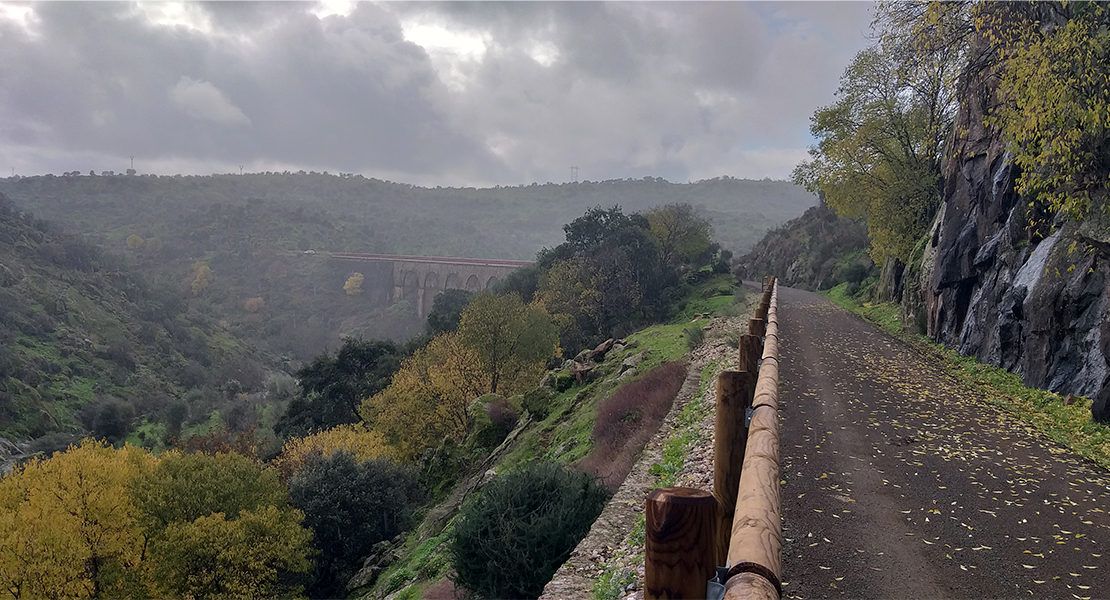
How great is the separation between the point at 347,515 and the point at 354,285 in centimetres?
9646

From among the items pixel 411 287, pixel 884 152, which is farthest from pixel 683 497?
pixel 411 287

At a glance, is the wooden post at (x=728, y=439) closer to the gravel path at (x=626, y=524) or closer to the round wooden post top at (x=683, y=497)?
the round wooden post top at (x=683, y=497)

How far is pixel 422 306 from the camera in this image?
304ft

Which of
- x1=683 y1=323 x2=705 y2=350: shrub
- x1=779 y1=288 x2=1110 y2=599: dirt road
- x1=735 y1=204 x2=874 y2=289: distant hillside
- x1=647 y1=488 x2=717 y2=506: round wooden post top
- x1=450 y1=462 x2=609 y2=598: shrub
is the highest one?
x1=735 y1=204 x2=874 y2=289: distant hillside

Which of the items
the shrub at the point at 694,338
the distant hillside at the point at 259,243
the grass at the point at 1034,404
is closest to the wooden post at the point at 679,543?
the grass at the point at 1034,404

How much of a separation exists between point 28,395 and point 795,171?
61792 millimetres

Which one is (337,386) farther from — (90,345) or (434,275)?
(434,275)

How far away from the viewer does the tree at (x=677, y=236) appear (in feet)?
164

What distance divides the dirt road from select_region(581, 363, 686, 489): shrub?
118 inches

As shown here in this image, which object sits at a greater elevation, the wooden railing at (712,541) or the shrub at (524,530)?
the wooden railing at (712,541)

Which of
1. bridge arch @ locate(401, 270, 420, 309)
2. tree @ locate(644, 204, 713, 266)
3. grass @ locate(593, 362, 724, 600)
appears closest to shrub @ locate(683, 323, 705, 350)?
grass @ locate(593, 362, 724, 600)

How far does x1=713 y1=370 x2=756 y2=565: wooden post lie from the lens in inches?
123

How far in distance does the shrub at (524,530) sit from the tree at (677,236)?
41.0m

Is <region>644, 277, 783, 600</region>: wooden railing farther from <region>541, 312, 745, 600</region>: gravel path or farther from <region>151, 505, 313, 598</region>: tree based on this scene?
<region>151, 505, 313, 598</region>: tree
